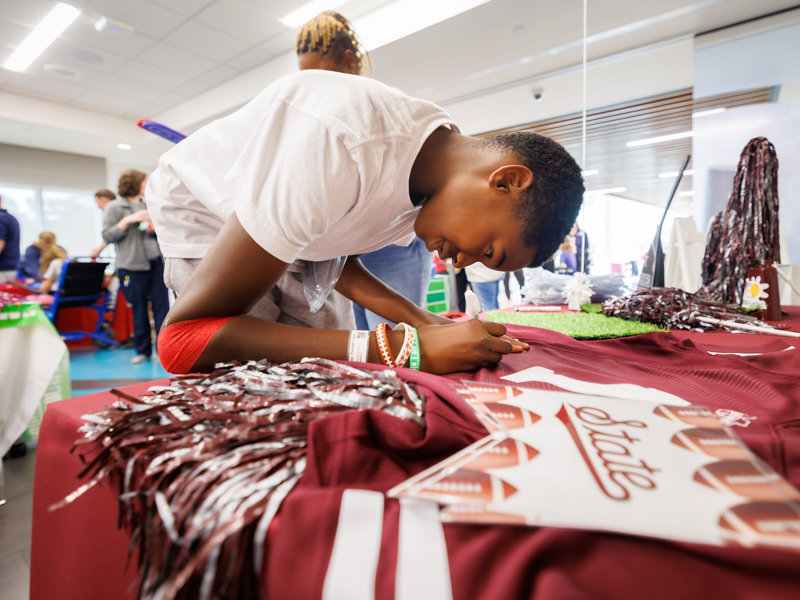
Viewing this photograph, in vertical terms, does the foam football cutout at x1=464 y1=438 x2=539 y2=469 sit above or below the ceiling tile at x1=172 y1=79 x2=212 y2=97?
below

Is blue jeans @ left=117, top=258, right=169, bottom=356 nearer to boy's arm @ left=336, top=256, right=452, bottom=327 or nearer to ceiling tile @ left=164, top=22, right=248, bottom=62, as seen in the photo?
ceiling tile @ left=164, top=22, right=248, bottom=62

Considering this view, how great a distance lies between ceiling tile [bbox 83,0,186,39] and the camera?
391cm

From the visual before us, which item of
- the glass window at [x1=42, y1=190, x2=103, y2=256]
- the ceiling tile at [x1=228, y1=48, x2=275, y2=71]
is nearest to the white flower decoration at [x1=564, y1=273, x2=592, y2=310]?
the ceiling tile at [x1=228, y1=48, x2=275, y2=71]

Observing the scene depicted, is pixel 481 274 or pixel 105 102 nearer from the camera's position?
pixel 481 274

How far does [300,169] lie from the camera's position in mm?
644

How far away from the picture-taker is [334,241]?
895mm

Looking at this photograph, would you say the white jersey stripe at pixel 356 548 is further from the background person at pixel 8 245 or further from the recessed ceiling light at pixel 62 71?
the recessed ceiling light at pixel 62 71

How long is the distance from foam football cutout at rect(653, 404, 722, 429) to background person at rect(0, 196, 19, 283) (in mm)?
4180

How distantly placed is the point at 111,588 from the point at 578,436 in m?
0.50

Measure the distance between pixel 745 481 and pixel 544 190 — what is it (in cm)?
58

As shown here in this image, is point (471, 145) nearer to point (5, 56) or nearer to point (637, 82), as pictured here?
point (637, 82)

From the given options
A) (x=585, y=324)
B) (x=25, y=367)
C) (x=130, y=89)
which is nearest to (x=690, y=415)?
(x=585, y=324)

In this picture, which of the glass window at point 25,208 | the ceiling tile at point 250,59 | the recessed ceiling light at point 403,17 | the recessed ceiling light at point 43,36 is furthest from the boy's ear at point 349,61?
the glass window at point 25,208

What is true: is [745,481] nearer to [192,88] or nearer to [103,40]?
[103,40]
